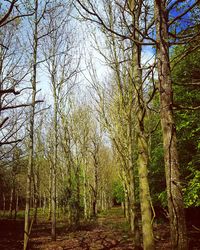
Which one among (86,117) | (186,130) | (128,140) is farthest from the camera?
(86,117)

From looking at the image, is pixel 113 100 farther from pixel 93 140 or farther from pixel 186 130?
pixel 93 140

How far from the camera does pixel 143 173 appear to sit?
4812mm

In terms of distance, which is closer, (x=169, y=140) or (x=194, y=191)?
(x=169, y=140)

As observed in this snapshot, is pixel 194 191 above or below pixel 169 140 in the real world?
below

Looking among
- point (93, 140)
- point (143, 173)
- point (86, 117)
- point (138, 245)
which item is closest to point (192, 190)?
point (138, 245)

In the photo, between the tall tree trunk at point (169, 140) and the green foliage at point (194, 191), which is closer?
the tall tree trunk at point (169, 140)

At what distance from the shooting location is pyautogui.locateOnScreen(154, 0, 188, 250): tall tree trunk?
219 centimetres

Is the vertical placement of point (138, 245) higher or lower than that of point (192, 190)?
lower

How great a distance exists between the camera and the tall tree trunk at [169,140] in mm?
2188

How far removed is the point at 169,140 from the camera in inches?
95.0

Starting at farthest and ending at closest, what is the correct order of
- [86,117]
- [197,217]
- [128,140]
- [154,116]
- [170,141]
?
[86,117] < [154,116] < [197,217] < [128,140] < [170,141]

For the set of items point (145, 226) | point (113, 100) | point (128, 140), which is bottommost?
point (145, 226)

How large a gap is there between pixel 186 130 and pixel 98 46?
5142 millimetres

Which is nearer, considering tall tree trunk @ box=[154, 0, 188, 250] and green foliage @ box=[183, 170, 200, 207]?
tall tree trunk @ box=[154, 0, 188, 250]
